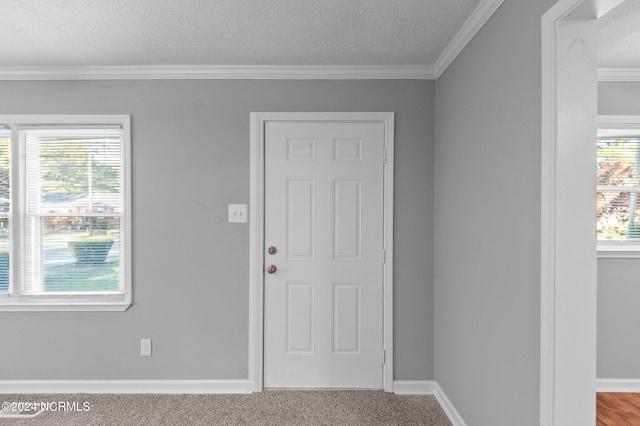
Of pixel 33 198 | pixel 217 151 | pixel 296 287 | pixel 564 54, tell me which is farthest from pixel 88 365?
pixel 564 54

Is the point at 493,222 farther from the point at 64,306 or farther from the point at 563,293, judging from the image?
the point at 64,306

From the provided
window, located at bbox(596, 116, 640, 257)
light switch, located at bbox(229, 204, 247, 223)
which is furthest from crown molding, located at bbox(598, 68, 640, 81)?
light switch, located at bbox(229, 204, 247, 223)

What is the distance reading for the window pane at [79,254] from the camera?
272 centimetres

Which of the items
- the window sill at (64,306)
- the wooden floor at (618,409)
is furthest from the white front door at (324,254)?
the wooden floor at (618,409)

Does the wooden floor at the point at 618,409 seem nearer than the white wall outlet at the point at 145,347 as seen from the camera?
Yes


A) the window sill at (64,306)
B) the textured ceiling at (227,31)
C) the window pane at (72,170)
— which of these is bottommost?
the window sill at (64,306)

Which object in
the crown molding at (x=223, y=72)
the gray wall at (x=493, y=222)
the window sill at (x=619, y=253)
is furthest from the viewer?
the window sill at (x=619, y=253)

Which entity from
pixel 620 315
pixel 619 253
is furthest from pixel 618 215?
pixel 620 315

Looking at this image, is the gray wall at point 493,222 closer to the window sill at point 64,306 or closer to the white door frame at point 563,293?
the white door frame at point 563,293

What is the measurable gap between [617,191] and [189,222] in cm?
331

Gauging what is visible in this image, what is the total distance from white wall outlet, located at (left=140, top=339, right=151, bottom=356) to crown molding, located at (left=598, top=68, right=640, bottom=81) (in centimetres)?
399

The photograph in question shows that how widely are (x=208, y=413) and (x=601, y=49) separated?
3.59m

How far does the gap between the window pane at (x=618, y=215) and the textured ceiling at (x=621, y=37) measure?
965 millimetres

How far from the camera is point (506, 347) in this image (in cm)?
171
